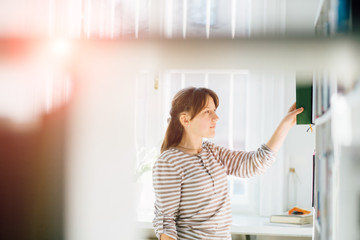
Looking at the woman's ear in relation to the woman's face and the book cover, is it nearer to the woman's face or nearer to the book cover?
the woman's face

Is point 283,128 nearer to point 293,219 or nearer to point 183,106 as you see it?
point 183,106

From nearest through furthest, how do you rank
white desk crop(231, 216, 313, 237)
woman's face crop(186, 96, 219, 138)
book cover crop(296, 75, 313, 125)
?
book cover crop(296, 75, 313, 125)
woman's face crop(186, 96, 219, 138)
white desk crop(231, 216, 313, 237)

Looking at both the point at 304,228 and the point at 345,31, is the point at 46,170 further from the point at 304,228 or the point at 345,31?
the point at 304,228

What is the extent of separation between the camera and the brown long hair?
1755mm

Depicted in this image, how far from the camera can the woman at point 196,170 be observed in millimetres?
1620

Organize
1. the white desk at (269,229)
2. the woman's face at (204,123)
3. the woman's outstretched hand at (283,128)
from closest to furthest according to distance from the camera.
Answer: the woman's outstretched hand at (283,128) → the woman's face at (204,123) → the white desk at (269,229)

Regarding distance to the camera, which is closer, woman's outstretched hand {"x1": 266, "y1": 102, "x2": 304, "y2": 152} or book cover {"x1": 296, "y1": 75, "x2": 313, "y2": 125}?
book cover {"x1": 296, "y1": 75, "x2": 313, "y2": 125}

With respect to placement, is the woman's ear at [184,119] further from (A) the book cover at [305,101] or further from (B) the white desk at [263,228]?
(B) the white desk at [263,228]

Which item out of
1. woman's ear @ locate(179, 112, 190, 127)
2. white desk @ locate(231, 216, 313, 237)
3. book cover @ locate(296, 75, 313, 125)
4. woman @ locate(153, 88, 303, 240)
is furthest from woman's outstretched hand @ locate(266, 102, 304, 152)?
white desk @ locate(231, 216, 313, 237)

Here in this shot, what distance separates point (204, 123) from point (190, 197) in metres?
0.30

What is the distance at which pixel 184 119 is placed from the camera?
1.78 meters

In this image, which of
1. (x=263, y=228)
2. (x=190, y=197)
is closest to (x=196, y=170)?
(x=190, y=197)

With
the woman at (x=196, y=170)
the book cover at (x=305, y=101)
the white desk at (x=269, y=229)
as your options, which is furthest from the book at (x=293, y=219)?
the book cover at (x=305, y=101)

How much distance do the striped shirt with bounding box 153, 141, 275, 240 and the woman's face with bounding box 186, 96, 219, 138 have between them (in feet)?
0.30
